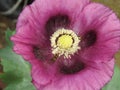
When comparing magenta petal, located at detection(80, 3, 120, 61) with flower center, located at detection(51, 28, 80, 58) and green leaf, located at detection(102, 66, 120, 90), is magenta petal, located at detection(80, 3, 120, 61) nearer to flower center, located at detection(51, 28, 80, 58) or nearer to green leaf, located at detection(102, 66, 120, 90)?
flower center, located at detection(51, 28, 80, 58)

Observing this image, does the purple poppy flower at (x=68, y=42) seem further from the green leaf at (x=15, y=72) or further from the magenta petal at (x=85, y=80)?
the green leaf at (x=15, y=72)

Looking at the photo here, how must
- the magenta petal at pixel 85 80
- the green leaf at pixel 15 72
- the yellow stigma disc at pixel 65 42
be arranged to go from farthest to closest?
the green leaf at pixel 15 72
the yellow stigma disc at pixel 65 42
the magenta petal at pixel 85 80

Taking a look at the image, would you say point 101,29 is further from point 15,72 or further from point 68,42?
point 15,72

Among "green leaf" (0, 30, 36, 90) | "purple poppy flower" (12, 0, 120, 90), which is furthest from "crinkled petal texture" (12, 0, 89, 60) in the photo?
"green leaf" (0, 30, 36, 90)

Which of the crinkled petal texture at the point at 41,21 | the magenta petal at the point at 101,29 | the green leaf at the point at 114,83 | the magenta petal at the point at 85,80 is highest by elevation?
the crinkled petal texture at the point at 41,21

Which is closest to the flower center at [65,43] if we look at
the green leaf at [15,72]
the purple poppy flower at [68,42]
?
the purple poppy flower at [68,42]

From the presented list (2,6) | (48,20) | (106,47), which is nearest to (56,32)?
(48,20)

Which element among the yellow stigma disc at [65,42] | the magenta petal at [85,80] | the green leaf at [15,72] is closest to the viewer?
the magenta petal at [85,80]

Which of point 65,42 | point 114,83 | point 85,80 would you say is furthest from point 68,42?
point 114,83

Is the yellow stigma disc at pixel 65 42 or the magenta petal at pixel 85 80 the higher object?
the yellow stigma disc at pixel 65 42
